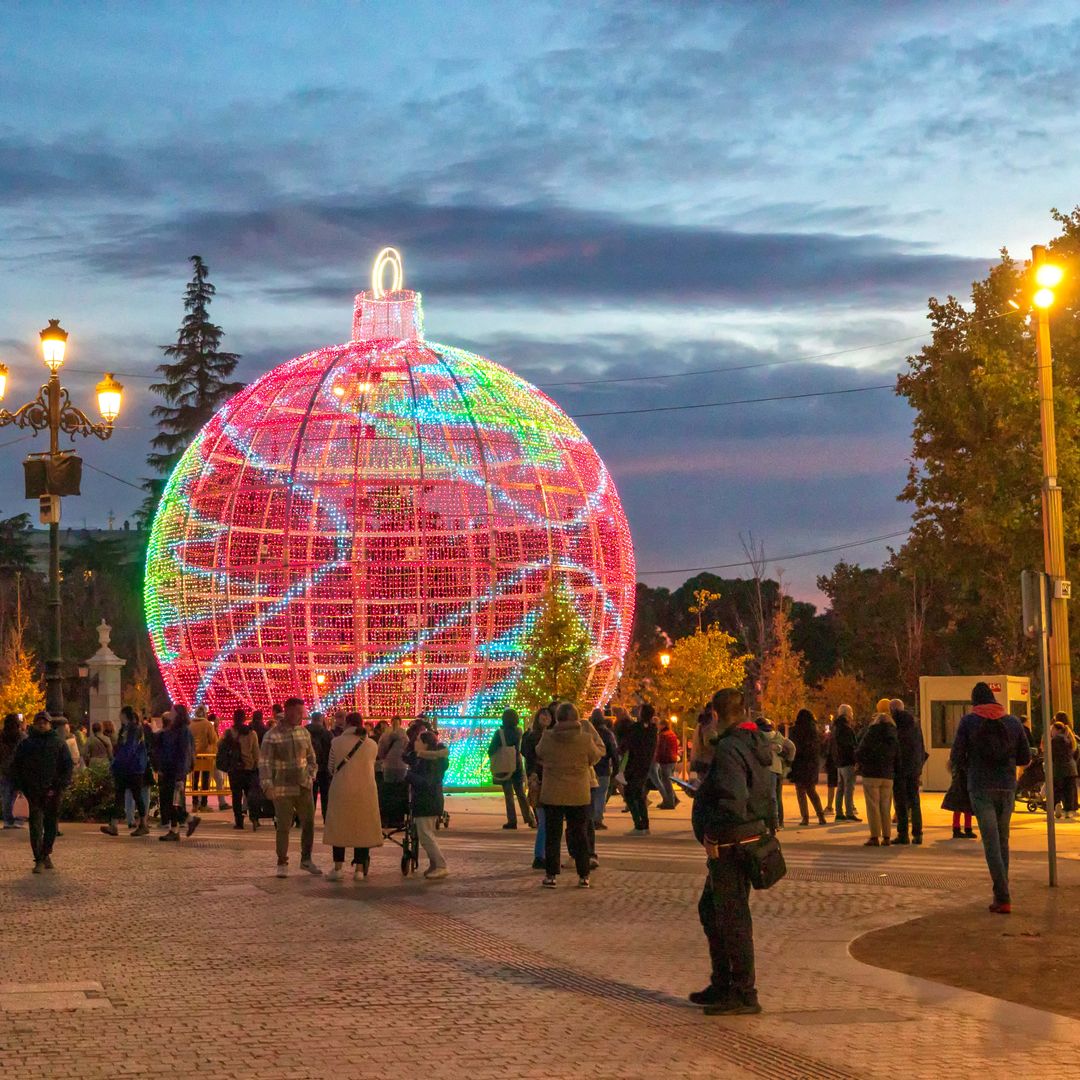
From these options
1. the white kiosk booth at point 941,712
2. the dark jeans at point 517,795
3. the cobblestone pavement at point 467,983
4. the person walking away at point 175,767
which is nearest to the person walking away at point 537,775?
the cobblestone pavement at point 467,983

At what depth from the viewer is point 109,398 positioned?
22812 mm

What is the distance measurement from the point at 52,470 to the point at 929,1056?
54.6ft

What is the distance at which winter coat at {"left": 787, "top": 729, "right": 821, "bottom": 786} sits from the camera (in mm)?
21781

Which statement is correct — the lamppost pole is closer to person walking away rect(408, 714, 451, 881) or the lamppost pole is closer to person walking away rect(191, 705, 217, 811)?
person walking away rect(408, 714, 451, 881)

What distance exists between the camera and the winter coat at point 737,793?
9047mm

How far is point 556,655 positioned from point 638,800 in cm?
819

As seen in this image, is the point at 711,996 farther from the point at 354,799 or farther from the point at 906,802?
the point at 906,802

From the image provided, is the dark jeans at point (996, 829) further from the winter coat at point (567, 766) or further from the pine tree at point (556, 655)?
the pine tree at point (556, 655)

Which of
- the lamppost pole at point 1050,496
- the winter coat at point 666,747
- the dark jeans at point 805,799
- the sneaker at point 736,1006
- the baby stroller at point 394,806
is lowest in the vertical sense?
the sneaker at point 736,1006

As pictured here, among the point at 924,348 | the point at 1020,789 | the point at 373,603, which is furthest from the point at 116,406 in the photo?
the point at 924,348

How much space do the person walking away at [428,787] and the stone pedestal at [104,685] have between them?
22.1 metres

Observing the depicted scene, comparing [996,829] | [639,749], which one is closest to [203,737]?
[639,749]

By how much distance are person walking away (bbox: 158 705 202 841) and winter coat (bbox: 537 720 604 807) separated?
238 inches

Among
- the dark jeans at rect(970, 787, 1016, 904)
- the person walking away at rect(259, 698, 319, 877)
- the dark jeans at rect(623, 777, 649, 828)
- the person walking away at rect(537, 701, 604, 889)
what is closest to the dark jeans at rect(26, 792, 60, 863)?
the person walking away at rect(259, 698, 319, 877)
